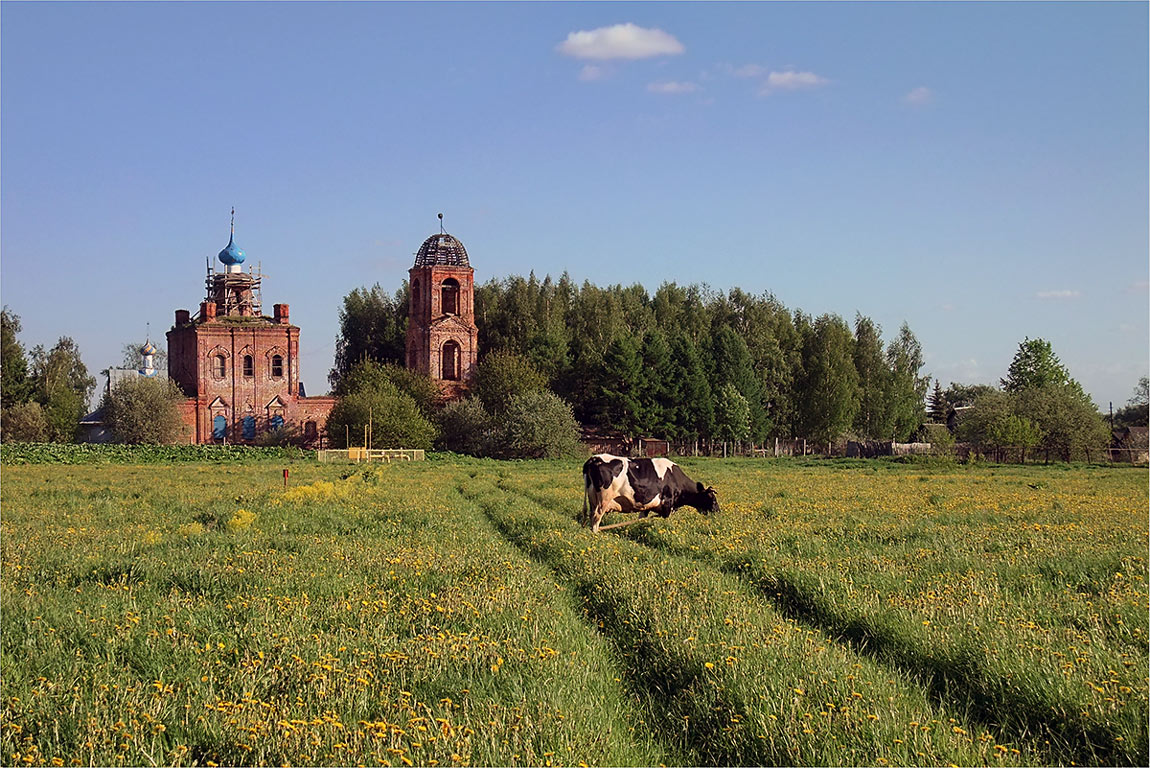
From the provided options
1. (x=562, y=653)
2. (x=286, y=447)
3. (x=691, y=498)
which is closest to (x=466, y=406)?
(x=286, y=447)

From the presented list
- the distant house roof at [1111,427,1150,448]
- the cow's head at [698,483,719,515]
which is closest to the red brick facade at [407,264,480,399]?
the distant house roof at [1111,427,1150,448]

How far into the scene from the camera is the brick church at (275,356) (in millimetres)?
85188

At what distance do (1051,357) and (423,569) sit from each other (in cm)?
10321

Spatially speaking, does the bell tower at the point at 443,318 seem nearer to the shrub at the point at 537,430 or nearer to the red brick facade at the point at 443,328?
the red brick facade at the point at 443,328

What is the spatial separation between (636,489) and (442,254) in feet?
236

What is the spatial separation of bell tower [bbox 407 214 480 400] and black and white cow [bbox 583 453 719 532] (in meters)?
65.1

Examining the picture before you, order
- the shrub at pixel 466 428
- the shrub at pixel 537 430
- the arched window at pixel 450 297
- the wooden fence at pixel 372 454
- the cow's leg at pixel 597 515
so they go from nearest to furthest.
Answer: the cow's leg at pixel 597 515 → the wooden fence at pixel 372 454 → the shrub at pixel 537 430 → the shrub at pixel 466 428 → the arched window at pixel 450 297

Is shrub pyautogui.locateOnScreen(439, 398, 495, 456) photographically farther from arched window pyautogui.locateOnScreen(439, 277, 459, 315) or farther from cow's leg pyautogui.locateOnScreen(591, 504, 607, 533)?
cow's leg pyautogui.locateOnScreen(591, 504, 607, 533)

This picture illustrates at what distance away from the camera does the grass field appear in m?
6.65

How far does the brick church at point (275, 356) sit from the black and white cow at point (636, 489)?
64912mm

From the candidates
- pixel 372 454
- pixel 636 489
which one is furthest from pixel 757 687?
pixel 372 454

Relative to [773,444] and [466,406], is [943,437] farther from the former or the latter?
[466,406]

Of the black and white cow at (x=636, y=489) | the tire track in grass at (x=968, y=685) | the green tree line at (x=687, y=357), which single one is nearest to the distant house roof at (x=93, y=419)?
the green tree line at (x=687, y=357)

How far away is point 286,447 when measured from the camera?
266 ft
